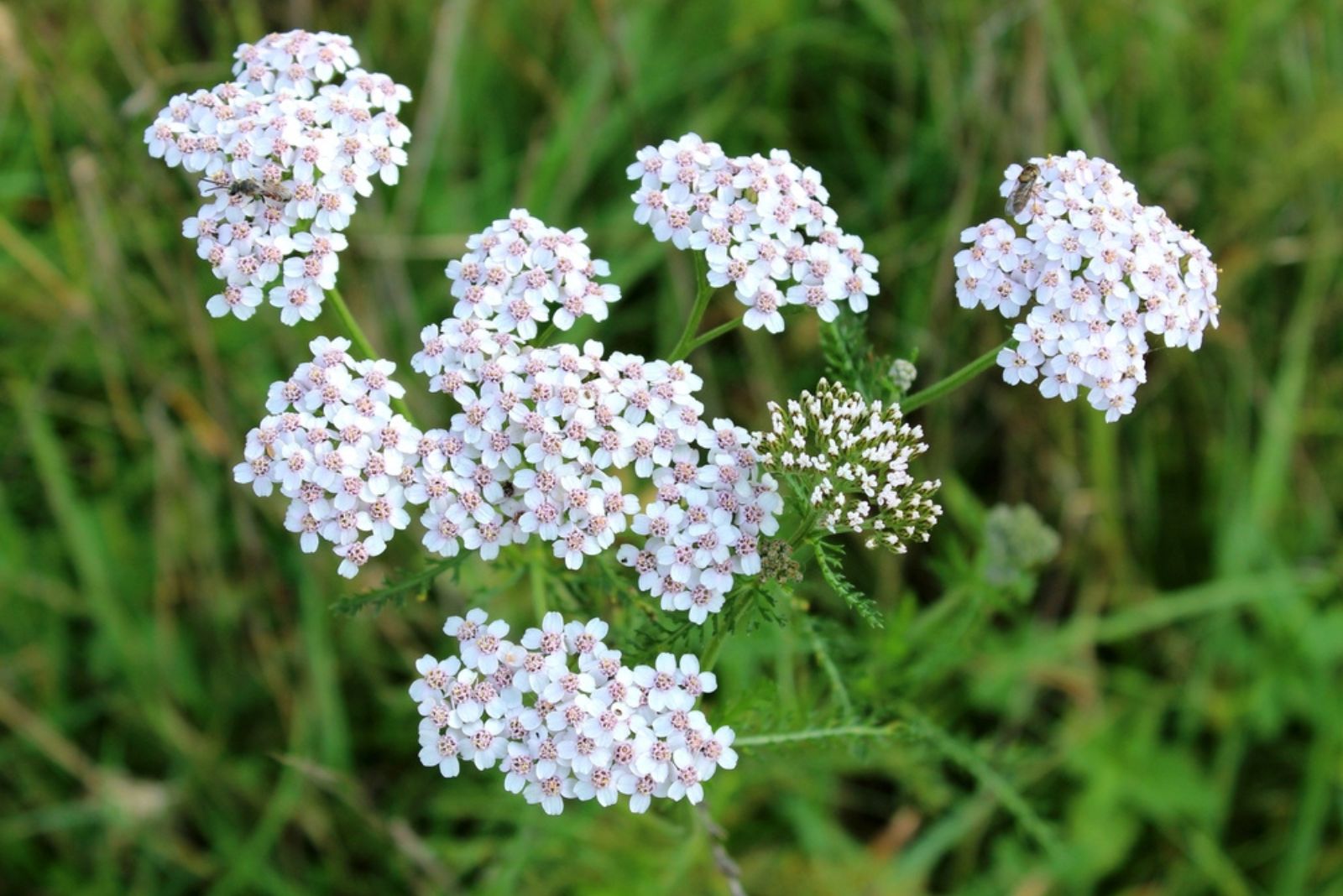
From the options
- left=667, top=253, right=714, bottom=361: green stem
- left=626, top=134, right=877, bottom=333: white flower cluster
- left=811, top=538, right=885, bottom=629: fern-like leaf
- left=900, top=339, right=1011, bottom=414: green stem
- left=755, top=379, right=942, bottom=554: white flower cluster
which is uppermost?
left=626, top=134, right=877, bottom=333: white flower cluster

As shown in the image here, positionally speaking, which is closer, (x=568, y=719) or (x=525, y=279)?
(x=568, y=719)

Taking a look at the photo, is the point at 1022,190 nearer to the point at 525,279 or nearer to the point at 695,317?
the point at 695,317

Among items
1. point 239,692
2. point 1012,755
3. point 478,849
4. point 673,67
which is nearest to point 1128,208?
point 1012,755

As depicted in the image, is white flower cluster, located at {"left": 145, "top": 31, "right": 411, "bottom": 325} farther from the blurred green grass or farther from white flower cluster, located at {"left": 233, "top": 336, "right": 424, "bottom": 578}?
the blurred green grass

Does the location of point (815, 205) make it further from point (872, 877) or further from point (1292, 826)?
point (1292, 826)

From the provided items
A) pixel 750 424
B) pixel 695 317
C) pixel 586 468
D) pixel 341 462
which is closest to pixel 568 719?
pixel 586 468

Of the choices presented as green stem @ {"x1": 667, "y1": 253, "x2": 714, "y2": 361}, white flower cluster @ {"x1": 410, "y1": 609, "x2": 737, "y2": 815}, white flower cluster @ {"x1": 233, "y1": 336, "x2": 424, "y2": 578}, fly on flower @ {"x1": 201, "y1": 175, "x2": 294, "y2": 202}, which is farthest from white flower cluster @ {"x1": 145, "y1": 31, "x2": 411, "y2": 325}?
white flower cluster @ {"x1": 410, "y1": 609, "x2": 737, "y2": 815}
